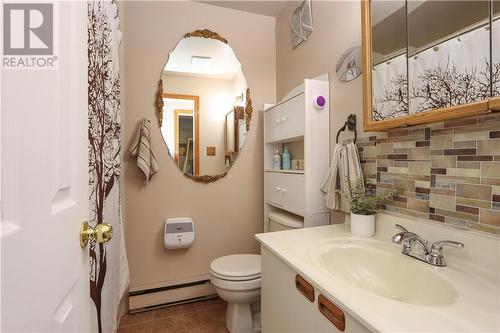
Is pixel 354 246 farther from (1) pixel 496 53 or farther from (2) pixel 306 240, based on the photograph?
(1) pixel 496 53

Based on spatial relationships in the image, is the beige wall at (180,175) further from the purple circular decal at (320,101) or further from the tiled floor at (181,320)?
the purple circular decal at (320,101)

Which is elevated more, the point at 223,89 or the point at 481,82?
the point at 223,89

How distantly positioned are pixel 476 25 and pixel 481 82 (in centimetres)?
20

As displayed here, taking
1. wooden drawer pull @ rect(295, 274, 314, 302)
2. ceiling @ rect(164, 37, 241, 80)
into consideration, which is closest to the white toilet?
wooden drawer pull @ rect(295, 274, 314, 302)

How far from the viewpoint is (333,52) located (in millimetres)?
1590

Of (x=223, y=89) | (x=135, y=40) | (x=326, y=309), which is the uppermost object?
(x=135, y=40)

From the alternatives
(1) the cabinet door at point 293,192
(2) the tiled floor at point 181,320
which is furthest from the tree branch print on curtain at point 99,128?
(1) the cabinet door at point 293,192

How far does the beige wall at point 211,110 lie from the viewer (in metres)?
2.14

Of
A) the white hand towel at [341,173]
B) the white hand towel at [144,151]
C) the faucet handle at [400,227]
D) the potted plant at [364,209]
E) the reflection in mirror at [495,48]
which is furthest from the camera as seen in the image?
the white hand towel at [144,151]

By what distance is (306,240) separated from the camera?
3.89 ft

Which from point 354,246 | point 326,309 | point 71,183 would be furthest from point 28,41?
point 354,246

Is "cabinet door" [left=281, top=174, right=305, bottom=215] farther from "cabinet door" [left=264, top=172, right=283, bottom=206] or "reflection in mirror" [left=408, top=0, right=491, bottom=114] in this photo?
"reflection in mirror" [left=408, top=0, right=491, bottom=114]

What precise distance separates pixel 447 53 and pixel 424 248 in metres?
0.73

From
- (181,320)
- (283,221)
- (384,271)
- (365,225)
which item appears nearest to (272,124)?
(283,221)
